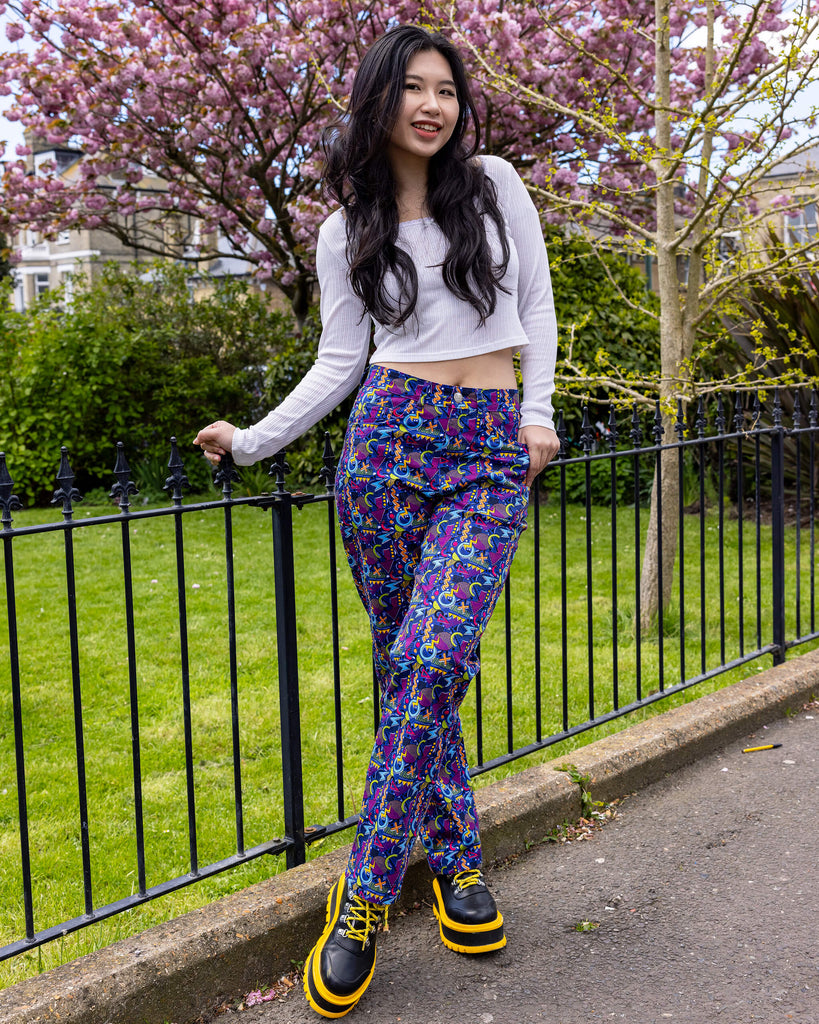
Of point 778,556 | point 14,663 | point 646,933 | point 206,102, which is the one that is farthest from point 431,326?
point 206,102

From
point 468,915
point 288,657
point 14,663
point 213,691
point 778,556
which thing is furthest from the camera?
point 213,691

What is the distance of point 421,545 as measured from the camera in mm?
2293

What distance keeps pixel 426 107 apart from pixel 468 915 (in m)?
1.84

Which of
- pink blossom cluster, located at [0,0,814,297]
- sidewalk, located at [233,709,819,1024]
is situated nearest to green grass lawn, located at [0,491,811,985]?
sidewalk, located at [233,709,819,1024]

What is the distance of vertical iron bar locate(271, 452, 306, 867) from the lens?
2623mm

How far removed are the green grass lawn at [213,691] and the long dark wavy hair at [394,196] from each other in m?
1.40

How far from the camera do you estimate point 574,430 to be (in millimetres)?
8828

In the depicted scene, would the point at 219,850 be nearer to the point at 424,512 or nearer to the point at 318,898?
the point at 318,898

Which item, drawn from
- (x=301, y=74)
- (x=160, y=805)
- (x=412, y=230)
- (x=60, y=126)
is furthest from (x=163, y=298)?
(x=412, y=230)

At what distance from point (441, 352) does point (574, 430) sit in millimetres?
6721

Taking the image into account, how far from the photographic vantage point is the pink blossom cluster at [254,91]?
346 inches

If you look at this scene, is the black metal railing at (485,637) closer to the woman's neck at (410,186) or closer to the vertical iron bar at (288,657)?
the vertical iron bar at (288,657)

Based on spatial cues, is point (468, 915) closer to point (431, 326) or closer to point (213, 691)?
point (431, 326)

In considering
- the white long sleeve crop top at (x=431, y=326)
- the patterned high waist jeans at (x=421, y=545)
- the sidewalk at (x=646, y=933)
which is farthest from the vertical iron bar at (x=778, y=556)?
the patterned high waist jeans at (x=421, y=545)
